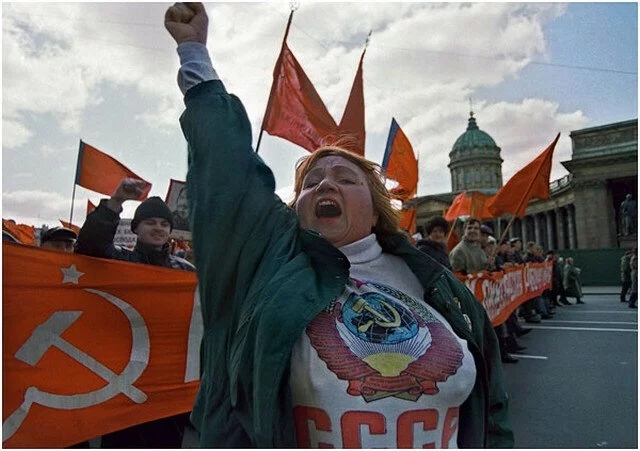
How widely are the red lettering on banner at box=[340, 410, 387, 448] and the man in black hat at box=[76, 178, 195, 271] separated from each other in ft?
6.87

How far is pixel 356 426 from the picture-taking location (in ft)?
4.24

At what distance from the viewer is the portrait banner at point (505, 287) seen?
6.93 meters

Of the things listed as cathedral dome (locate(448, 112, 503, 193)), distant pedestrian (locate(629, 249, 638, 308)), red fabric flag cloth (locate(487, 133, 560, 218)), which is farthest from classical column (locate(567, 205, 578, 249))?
red fabric flag cloth (locate(487, 133, 560, 218))

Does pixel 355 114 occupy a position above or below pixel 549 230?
below

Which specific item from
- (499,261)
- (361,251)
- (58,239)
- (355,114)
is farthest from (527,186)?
(361,251)

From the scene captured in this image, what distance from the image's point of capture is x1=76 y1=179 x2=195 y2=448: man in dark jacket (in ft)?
10.5

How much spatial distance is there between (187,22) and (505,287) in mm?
8346

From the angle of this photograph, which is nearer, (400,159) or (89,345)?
(89,345)

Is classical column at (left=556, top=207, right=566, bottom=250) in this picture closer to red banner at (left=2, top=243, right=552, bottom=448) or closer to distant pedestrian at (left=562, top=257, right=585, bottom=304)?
distant pedestrian at (left=562, top=257, right=585, bottom=304)

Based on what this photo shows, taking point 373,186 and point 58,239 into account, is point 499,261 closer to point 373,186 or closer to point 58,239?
point 58,239

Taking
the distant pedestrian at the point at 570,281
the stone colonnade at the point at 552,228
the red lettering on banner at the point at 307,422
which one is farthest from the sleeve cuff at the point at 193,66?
the stone colonnade at the point at 552,228

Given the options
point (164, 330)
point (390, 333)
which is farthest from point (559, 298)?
point (390, 333)

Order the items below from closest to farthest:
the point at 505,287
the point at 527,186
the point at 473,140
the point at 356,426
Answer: the point at 356,426
the point at 505,287
the point at 527,186
the point at 473,140

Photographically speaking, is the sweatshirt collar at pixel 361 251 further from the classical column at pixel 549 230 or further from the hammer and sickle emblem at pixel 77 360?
the classical column at pixel 549 230
